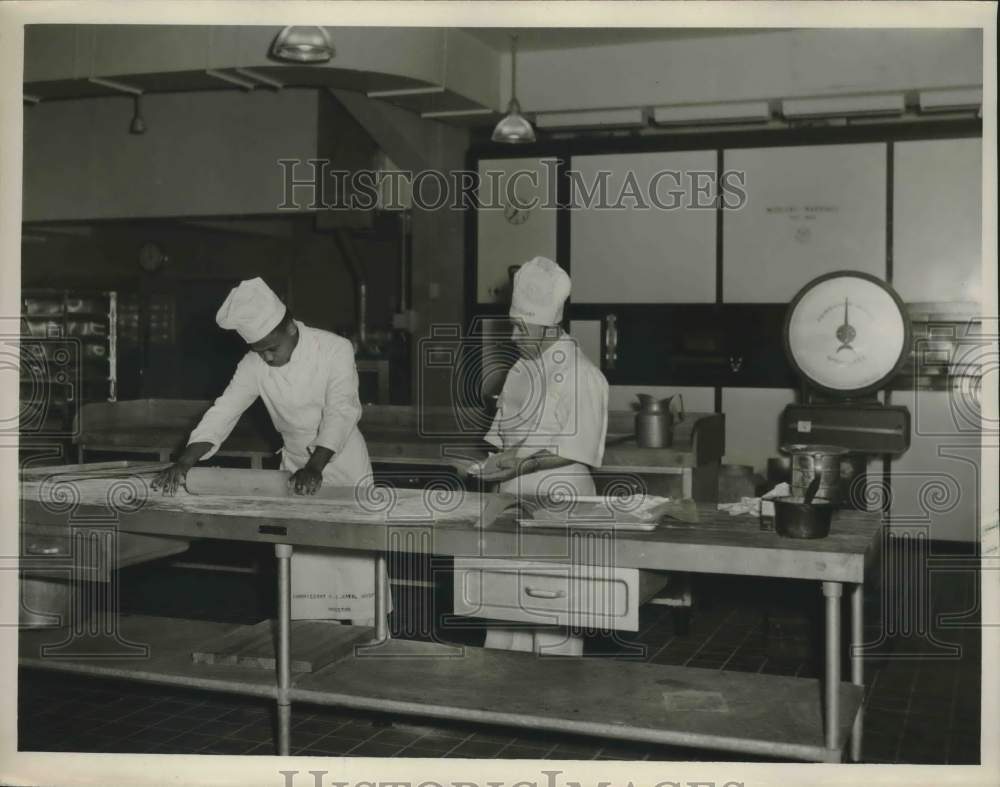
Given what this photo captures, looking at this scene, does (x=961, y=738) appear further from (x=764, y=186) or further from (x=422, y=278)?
(x=422, y=278)

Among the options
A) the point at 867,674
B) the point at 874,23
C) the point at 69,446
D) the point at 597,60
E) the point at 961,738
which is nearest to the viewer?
the point at 874,23

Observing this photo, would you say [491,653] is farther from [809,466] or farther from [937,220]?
[937,220]

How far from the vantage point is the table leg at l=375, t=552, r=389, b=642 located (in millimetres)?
3494

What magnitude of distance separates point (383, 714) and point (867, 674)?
1.85 metres

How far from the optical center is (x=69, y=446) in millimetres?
5668

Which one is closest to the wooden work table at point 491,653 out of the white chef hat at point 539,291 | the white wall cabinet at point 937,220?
the white chef hat at point 539,291

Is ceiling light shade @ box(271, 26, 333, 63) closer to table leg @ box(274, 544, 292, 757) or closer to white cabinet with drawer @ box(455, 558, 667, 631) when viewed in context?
table leg @ box(274, 544, 292, 757)

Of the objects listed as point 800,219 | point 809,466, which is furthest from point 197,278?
point 809,466

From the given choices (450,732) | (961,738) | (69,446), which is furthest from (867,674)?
(69,446)

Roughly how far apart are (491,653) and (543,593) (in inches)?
19.5

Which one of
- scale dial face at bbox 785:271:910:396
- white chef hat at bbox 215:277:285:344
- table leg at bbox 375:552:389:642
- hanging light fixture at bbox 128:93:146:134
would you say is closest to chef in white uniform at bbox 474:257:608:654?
table leg at bbox 375:552:389:642

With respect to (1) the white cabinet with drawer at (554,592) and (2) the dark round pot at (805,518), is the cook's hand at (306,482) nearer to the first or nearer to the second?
(1) the white cabinet with drawer at (554,592)

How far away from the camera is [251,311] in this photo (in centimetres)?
367

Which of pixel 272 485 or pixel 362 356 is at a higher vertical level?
pixel 362 356
